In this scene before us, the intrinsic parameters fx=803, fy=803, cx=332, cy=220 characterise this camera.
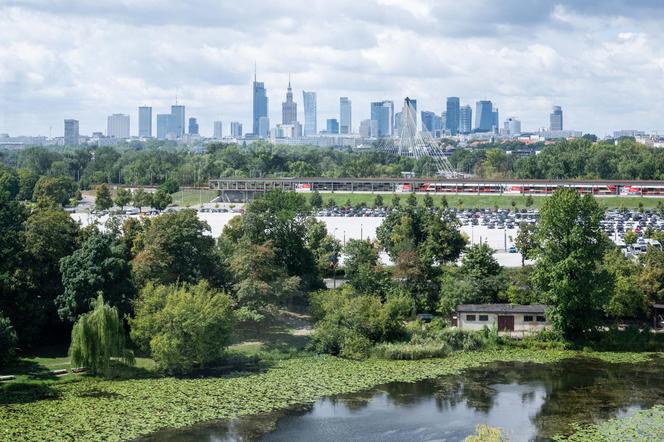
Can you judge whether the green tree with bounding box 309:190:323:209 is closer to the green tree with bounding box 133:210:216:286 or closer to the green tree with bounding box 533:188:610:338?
the green tree with bounding box 133:210:216:286

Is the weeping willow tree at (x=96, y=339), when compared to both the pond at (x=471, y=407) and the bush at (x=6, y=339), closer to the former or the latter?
the bush at (x=6, y=339)

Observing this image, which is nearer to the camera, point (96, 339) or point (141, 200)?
point (96, 339)

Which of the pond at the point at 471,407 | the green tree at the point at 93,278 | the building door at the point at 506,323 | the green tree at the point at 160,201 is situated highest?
the green tree at the point at 160,201

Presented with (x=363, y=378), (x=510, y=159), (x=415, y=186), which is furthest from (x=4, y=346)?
(x=510, y=159)

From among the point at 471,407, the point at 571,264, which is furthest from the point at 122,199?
the point at 471,407

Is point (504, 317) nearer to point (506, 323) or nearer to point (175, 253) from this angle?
point (506, 323)

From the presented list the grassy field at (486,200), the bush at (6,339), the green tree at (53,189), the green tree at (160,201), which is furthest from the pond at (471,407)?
the green tree at (53,189)
